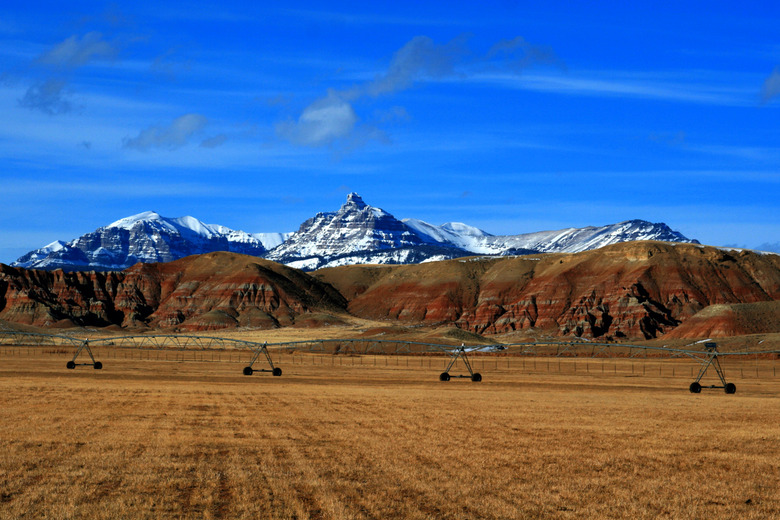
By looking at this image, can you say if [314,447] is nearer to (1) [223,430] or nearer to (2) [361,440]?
(2) [361,440]

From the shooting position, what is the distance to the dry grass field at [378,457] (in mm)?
17781

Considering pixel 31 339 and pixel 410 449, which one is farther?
pixel 31 339

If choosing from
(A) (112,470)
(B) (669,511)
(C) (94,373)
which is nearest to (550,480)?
(B) (669,511)

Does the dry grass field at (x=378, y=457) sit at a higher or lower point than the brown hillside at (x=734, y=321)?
lower

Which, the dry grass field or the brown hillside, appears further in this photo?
the brown hillside

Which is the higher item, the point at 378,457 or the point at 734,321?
the point at 734,321

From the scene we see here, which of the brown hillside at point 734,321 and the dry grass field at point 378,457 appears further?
the brown hillside at point 734,321

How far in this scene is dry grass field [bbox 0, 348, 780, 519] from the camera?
1778 centimetres

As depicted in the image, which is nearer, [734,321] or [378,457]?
[378,457]

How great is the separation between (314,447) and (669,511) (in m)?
12.2

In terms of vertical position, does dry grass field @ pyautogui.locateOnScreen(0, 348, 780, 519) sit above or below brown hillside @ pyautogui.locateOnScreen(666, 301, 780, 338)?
below

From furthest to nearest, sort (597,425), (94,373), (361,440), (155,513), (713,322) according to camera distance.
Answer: (713,322) → (94,373) → (597,425) → (361,440) → (155,513)

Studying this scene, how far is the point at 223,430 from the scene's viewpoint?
3048cm

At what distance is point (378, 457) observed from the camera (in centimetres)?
2433
